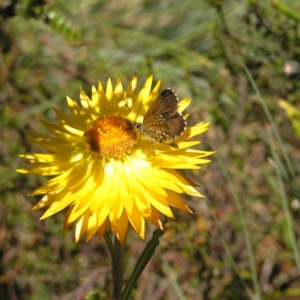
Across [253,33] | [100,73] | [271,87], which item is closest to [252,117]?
[271,87]

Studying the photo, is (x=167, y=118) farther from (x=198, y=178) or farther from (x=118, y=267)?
(x=198, y=178)

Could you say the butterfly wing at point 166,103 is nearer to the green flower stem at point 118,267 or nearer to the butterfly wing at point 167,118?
the butterfly wing at point 167,118

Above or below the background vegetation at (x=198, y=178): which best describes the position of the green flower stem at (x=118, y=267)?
below

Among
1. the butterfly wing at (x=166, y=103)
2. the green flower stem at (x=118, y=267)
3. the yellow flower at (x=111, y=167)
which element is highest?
the butterfly wing at (x=166, y=103)

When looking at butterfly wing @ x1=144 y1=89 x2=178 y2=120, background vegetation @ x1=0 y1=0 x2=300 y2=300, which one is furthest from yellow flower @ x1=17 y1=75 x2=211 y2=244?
background vegetation @ x1=0 y1=0 x2=300 y2=300

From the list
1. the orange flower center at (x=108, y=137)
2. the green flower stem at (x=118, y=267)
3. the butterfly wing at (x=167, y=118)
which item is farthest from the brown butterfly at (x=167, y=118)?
the green flower stem at (x=118, y=267)

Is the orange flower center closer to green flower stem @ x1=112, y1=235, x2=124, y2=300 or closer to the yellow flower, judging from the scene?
the yellow flower

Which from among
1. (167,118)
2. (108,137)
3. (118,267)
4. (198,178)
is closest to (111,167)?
(108,137)

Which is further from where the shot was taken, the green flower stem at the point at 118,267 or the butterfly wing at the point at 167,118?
the butterfly wing at the point at 167,118
